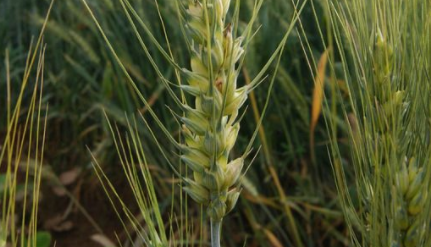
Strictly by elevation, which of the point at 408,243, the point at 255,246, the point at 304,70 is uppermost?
the point at 408,243

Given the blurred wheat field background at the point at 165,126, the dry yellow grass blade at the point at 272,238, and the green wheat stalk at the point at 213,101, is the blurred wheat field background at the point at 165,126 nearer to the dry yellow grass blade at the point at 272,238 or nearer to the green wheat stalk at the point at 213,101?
the dry yellow grass blade at the point at 272,238

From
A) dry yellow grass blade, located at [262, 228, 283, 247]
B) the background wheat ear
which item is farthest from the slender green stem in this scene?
dry yellow grass blade, located at [262, 228, 283, 247]

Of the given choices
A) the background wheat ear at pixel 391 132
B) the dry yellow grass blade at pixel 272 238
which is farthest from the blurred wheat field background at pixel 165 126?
the background wheat ear at pixel 391 132

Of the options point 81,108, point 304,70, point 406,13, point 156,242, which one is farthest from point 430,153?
point 81,108

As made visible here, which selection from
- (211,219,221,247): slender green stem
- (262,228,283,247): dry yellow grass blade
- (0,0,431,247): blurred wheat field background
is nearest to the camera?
(211,219,221,247): slender green stem

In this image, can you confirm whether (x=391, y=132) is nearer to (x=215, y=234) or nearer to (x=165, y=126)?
(x=215, y=234)

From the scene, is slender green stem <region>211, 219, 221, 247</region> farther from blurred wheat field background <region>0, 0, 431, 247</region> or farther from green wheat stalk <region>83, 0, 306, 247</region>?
Result: blurred wheat field background <region>0, 0, 431, 247</region>

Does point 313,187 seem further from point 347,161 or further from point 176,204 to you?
point 176,204

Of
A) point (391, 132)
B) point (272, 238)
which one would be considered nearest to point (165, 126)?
point (272, 238)

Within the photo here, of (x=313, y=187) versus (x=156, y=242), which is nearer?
(x=156, y=242)

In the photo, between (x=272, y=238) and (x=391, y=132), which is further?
(x=272, y=238)

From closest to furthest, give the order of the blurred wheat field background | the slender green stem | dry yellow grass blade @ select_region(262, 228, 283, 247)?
the slender green stem → dry yellow grass blade @ select_region(262, 228, 283, 247) → the blurred wheat field background
